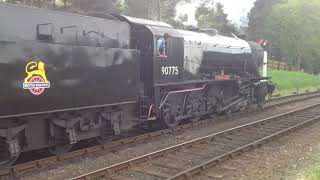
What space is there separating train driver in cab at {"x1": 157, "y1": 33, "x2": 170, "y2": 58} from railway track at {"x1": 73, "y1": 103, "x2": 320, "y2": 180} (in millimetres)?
2690

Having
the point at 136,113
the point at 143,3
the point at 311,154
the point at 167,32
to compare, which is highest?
the point at 143,3

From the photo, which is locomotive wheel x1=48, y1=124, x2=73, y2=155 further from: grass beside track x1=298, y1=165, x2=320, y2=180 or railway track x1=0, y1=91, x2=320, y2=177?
grass beside track x1=298, y1=165, x2=320, y2=180

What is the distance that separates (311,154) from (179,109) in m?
4.64

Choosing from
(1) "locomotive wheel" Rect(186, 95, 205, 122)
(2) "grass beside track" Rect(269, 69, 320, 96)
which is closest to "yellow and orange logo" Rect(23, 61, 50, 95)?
(1) "locomotive wheel" Rect(186, 95, 205, 122)

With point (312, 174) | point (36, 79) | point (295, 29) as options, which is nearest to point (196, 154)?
point (312, 174)

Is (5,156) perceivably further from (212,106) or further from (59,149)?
(212,106)

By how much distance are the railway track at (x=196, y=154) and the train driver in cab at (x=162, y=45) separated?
2.69 metres

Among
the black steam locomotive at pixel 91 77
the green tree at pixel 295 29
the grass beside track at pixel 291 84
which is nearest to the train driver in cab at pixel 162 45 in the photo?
the black steam locomotive at pixel 91 77

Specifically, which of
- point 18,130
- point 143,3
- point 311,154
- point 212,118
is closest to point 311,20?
point 143,3

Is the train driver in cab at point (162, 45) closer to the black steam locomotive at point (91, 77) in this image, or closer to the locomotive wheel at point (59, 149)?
the black steam locomotive at point (91, 77)

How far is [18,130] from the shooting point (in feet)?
29.1

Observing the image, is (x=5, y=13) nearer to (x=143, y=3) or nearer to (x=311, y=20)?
(x=143, y=3)

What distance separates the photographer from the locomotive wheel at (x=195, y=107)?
49.1ft

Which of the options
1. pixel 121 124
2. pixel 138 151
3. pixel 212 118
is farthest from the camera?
pixel 212 118
